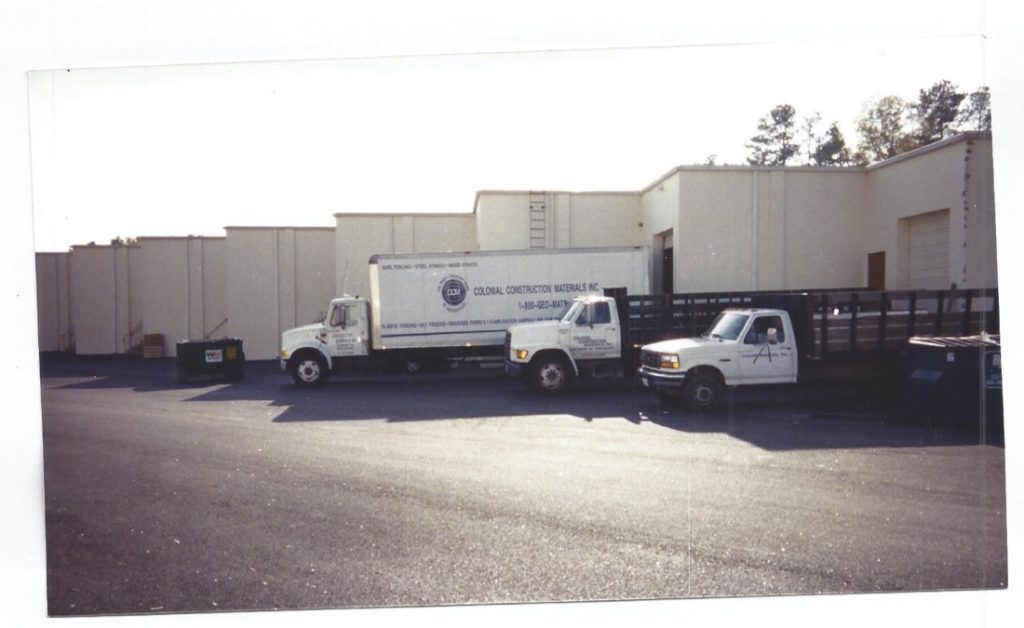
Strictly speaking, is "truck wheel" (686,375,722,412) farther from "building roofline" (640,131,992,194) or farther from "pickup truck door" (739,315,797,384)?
"building roofline" (640,131,992,194)

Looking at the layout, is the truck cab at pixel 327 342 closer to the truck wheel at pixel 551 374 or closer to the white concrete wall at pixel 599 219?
the truck wheel at pixel 551 374

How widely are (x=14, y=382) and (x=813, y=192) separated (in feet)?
22.7

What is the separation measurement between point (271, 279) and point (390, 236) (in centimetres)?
117

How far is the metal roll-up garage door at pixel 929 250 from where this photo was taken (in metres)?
4.41

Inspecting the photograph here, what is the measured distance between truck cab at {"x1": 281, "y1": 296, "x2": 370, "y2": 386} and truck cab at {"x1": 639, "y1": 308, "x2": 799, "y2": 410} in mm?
3286

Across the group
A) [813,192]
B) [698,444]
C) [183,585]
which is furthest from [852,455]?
[183,585]

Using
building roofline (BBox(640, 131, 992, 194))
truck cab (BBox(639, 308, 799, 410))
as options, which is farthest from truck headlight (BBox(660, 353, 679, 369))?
building roofline (BBox(640, 131, 992, 194))

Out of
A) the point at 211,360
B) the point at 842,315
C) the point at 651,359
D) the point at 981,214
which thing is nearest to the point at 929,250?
the point at 981,214

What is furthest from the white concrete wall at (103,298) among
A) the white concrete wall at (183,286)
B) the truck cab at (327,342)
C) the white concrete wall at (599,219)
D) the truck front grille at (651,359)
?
the truck front grille at (651,359)

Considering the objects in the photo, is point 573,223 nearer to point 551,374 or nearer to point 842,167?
point 551,374

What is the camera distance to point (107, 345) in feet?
15.3

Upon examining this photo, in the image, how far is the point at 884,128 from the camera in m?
4.23

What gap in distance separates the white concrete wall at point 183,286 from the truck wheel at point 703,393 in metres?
4.40

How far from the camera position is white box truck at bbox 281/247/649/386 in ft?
18.5
